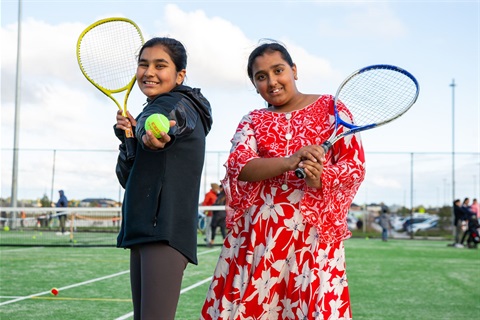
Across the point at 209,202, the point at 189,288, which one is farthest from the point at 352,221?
the point at 189,288

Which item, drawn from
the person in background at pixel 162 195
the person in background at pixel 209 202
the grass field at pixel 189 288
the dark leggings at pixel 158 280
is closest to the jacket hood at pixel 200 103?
the person in background at pixel 162 195

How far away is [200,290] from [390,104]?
19.0 feet

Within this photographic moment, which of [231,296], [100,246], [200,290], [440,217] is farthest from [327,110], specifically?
[440,217]

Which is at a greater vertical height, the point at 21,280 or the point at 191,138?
the point at 191,138

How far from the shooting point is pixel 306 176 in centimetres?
314

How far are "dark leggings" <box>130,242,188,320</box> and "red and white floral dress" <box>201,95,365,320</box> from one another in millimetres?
419

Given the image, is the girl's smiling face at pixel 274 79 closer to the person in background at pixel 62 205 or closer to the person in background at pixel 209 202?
the person in background at pixel 209 202

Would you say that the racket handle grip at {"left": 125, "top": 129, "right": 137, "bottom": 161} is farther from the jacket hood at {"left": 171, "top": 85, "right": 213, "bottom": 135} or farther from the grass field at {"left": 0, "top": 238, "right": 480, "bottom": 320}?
the grass field at {"left": 0, "top": 238, "right": 480, "bottom": 320}

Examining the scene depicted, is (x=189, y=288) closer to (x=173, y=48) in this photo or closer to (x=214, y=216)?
(x=173, y=48)

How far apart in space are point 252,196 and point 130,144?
617mm

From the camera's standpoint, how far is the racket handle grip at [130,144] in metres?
3.22

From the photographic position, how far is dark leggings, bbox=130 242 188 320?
3.03 m

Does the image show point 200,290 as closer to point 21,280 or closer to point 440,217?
point 21,280

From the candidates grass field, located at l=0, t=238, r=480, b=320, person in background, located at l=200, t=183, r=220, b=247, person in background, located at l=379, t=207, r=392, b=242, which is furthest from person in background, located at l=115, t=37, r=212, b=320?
person in background, located at l=379, t=207, r=392, b=242
